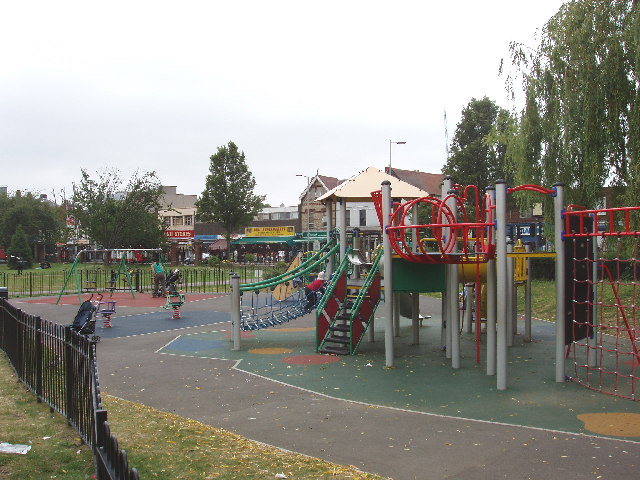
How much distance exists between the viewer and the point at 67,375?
739cm

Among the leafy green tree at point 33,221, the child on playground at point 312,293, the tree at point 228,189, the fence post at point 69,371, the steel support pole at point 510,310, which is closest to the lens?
the fence post at point 69,371

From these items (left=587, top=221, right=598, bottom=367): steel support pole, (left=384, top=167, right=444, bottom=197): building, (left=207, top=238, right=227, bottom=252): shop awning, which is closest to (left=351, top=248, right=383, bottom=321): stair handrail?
(left=587, top=221, right=598, bottom=367): steel support pole

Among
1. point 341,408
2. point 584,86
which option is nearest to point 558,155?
point 584,86

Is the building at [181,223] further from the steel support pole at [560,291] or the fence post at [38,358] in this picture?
the steel support pole at [560,291]

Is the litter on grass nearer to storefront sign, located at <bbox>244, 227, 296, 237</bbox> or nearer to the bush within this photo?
the bush

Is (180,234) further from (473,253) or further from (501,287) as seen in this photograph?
(501,287)

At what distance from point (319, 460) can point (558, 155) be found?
1618 centimetres

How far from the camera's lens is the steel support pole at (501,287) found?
33.2ft

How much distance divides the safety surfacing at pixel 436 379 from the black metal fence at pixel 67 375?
12.6ft

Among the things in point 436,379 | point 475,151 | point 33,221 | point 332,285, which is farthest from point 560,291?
point 33,221

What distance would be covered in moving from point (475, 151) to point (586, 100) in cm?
3759

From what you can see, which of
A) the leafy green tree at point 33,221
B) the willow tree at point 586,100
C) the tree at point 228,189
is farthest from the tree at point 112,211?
the willow tree at point 586,100

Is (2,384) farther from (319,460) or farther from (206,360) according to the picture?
(319,460)

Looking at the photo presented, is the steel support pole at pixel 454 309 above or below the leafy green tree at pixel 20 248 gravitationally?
below
